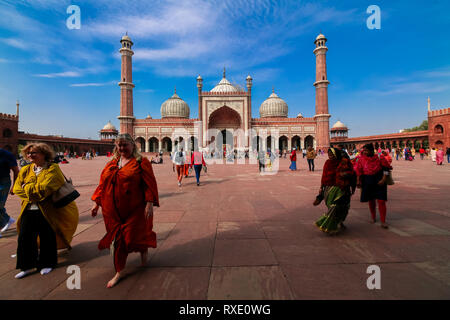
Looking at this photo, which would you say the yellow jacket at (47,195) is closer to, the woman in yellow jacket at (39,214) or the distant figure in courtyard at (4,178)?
the woman in yellow jacket at (39,214)

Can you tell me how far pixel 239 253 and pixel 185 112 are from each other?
45343 millimetres

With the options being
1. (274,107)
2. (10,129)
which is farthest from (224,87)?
(10,129)

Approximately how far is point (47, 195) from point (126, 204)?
864 mm

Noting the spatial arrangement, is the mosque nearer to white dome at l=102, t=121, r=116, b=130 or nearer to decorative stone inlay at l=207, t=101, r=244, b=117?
decorative stone inlay at l=207, t=101, r=244, b=117

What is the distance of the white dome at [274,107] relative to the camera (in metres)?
44.8

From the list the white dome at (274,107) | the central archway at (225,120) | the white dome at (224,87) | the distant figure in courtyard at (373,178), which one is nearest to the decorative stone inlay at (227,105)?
the central archway at (225,120)

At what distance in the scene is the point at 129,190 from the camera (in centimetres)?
206

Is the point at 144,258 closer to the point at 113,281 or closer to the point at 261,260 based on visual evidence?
the point at 113,281

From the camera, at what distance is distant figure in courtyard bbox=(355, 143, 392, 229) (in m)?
3.34

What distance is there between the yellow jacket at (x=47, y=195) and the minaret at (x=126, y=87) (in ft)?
114

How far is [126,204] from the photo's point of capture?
2.07m

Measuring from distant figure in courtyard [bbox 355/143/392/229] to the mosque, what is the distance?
29.5 metres
